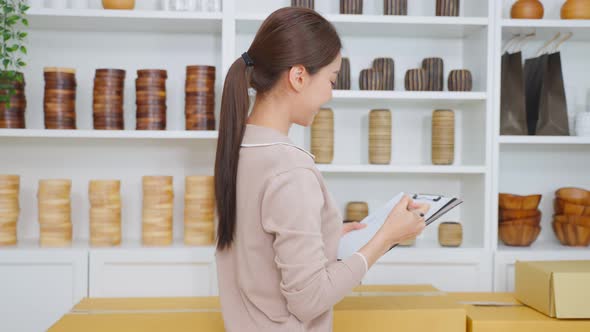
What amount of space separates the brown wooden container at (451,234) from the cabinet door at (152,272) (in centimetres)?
Answer: 98

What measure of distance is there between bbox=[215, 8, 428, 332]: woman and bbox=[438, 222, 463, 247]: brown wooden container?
4.69ft

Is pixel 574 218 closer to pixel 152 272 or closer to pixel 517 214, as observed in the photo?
pixel 517 214

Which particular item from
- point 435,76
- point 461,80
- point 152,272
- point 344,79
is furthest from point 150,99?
point 461,80

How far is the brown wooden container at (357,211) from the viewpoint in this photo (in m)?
2.72

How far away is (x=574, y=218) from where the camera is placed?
8.96 ft

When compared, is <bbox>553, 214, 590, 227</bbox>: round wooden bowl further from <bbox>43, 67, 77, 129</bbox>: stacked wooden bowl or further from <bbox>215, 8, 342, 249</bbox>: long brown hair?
<bbox>43, 67, 77, 129</bbox>: stacked wooden bowl

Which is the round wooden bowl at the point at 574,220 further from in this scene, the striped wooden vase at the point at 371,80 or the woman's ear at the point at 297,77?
the woman's ear at the point at 297,77

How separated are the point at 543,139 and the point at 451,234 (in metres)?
0.56

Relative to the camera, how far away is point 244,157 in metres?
1.25

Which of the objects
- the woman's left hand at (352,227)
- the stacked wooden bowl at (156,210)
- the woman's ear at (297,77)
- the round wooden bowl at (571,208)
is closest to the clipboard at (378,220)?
the woman's left hand at (352,227)

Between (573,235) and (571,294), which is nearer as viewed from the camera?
(571,294)

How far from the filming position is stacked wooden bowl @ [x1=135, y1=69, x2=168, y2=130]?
257cm

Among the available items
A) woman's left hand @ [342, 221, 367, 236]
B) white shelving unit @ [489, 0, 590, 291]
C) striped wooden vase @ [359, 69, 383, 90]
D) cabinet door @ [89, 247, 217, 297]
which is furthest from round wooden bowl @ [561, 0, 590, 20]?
cabinet door @ [89, 247, 217, 297]

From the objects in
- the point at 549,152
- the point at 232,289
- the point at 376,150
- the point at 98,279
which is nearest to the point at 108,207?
the point at 98,279
